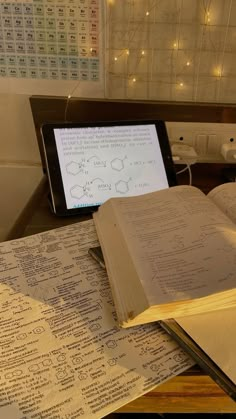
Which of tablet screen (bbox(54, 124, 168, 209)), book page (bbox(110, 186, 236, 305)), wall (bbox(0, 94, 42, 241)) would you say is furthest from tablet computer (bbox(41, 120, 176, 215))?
wall (bbox(0, 94, 42, 241))

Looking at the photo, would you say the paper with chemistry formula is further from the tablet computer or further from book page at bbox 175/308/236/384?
the tablet computer

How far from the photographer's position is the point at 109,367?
37cm

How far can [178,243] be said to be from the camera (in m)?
0.48

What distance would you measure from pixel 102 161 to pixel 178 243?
0.91ft

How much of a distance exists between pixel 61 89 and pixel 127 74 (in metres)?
0.15

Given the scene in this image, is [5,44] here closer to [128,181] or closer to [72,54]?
[72,54]

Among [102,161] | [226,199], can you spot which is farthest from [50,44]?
[226,199]

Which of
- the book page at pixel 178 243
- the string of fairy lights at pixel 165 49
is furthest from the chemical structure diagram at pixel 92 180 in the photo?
the string of fairy lights at pixel 165 49

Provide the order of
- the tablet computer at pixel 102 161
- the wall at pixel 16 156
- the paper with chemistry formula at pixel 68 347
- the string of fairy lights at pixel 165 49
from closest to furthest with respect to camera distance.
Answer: the paper with chemistry formula at pixel 68 347 < the tablet computer at pixel 102 161 < the string of fairy lights at pixel 165 49 < the wall at pixel 16 156

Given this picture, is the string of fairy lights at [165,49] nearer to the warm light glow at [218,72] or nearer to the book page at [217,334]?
the warm light glow at [218,72]

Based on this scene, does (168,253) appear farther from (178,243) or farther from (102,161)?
(102,161)

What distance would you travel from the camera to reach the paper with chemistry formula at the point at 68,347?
339 mm

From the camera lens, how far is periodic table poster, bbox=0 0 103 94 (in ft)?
2.63

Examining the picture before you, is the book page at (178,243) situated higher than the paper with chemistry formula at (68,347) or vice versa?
the book page at (178,243)
